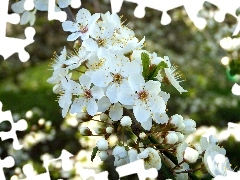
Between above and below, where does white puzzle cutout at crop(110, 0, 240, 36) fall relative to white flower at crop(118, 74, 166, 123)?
below

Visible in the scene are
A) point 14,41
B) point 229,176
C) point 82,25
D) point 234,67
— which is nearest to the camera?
point 229,176

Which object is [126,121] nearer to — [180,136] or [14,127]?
[180,136]

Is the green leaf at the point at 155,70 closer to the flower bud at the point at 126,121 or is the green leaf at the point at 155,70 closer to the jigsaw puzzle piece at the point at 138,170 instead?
the flower bud at the point at 126,121

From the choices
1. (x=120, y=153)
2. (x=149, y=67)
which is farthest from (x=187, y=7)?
(x=120, y=153)

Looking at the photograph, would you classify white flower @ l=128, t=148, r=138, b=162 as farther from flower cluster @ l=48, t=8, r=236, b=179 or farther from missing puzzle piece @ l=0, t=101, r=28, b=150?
missing puzzle piece @ l=0, t=101, r=28, b=150

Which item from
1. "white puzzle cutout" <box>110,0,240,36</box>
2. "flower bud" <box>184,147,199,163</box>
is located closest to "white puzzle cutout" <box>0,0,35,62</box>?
"white puzzle cutout" <box>110,0,240,36</box>

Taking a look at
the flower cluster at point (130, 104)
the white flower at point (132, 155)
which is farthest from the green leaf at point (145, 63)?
the white flower at point (132, 155)

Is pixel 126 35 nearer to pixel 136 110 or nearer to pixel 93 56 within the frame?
pixel 93 56
